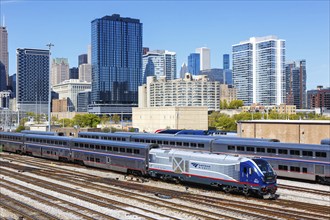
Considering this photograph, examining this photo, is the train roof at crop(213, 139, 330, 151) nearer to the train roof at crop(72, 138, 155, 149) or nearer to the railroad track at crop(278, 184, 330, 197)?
the railroad track at crop(278, 184, 330, 197)

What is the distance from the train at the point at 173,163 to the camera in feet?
107

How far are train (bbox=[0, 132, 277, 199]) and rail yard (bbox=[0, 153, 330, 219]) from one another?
3.01 ft

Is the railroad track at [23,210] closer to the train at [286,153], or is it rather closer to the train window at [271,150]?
the train at [286,153]

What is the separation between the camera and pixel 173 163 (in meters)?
39.2

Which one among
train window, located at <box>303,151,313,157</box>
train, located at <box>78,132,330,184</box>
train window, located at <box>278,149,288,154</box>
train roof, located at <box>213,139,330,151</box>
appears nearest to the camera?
train, located at <box>78,132,330,184</box>

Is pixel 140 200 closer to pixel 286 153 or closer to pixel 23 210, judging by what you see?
pixel 23 210

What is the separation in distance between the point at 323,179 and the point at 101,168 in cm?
2523

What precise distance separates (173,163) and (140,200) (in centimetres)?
761

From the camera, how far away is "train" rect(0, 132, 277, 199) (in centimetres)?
3253


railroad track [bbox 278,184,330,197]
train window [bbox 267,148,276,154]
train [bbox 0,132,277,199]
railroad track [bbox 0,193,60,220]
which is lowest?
railroad track [bbox 0,193,60,220]

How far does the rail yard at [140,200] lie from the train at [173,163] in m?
0.92

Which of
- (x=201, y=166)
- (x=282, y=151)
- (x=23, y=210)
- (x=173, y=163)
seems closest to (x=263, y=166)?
(x=201, y=166)

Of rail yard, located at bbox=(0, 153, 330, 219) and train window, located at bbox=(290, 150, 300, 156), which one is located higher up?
train window, located at bbox=(290, 150, 300, 156)

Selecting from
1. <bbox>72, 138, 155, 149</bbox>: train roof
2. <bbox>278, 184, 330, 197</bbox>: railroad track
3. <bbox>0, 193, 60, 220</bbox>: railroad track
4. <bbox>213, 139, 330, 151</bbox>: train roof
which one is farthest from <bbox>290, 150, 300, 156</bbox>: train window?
<bbox>0, 193, 60, 220</bbox>: railroad track
